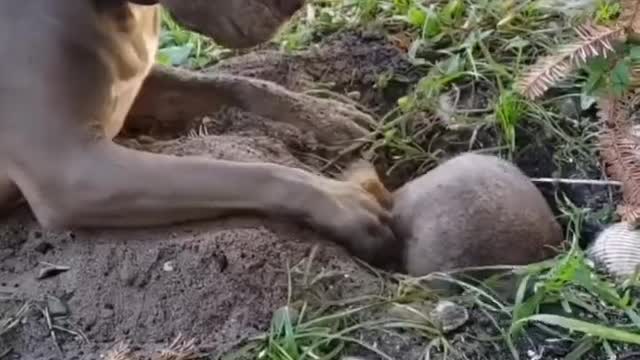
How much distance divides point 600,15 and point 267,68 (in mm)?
752

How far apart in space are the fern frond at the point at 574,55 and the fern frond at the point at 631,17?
0.05 ft

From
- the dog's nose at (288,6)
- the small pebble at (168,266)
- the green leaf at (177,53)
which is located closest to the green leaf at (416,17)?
the green leaf at (177,53)

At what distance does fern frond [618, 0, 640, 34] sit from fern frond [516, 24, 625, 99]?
0.05ft

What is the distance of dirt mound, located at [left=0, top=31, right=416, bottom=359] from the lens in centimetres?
171

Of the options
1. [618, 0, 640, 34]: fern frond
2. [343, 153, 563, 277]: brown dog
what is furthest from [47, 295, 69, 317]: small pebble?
[618, 0, 640, 34]: fern frond

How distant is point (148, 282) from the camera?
178 cm

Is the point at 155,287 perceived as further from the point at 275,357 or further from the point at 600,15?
the point at 600,15

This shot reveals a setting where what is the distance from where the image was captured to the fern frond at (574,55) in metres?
1.55

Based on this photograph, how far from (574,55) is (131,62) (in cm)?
79

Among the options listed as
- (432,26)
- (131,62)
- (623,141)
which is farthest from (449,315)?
(432,26)

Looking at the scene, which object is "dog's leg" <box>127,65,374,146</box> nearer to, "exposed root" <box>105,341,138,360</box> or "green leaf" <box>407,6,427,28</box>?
→ "green leaf" <box>407,6,427,28</box>

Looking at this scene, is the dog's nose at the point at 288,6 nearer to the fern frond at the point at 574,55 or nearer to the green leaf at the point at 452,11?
the fern frond at the point at 574,55

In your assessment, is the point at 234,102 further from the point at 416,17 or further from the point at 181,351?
the point at 181,351

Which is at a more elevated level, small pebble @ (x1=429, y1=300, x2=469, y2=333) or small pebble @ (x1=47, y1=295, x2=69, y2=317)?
small pebble @ (x1=429, y1=300, x2=469, y2=333)
